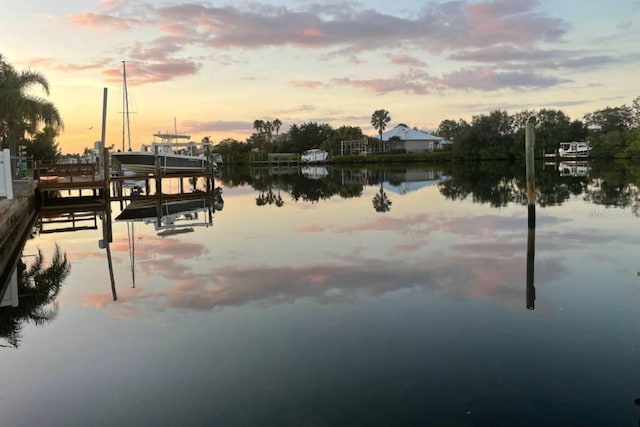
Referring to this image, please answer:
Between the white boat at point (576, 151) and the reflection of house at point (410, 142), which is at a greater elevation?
the reflection of house at point (410, 142)

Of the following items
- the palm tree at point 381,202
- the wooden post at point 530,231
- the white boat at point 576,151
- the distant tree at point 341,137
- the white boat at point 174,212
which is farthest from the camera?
the distant tree at point 341,137

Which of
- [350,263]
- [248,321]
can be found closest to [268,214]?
[350,263]

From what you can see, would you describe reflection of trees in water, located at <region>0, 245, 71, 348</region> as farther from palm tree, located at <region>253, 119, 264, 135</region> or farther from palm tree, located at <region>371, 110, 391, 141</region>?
palm tree, located at <region>253, 119, 264, 135</region>

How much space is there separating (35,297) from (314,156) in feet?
320

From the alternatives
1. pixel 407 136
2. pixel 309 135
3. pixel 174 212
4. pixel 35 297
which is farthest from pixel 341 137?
pixel 35 297

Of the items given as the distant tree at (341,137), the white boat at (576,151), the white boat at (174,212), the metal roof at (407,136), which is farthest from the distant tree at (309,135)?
the white boat at (174,212)

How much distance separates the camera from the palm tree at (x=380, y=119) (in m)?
122

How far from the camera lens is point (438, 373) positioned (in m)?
6.13

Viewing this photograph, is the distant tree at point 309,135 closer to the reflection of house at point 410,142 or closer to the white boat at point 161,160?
the reflection of house at point 410,142

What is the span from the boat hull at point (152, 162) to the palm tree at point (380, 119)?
8607 cm

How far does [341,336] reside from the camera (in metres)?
7.46

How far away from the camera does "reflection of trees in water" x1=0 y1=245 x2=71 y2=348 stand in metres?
8.15

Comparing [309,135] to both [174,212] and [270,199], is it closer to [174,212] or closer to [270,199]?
[270,199]

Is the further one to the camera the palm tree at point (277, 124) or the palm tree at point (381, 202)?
the palm tree at point (277, 124)
